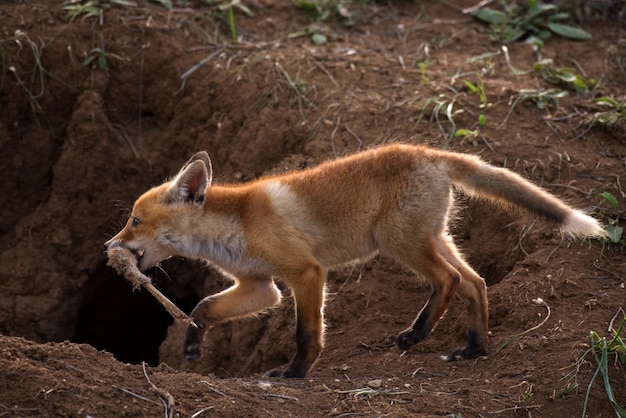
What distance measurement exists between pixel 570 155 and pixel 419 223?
229 centimetres

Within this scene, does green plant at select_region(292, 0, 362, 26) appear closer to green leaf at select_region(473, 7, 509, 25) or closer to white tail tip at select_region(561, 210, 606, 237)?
green leaf at select_region(473, 7, 509, 25)

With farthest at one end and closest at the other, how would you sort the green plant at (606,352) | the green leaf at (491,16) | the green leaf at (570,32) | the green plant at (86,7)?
the green leaf at (491,16) < the green leaf at (570,32) < the green plant at (86,7) < the green plant at (606,352)

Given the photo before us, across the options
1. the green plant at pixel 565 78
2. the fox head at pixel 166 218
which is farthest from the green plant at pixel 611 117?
the fox head at pixel 166 218

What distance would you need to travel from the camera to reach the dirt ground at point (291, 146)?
6.67m

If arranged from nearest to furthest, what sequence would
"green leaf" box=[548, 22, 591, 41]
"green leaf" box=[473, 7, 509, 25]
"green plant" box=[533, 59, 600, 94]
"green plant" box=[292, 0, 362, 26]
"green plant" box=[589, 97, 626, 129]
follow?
"green plant" box=[589, 97, 626, 129] → "green plant" box=[533, 59, 600, 94] → "green leaf" box=[548, 22, 591, 41] → "green plant" box=[292, 0, 362, 26] → "green leaf" box=[473, 7, 509, 25]

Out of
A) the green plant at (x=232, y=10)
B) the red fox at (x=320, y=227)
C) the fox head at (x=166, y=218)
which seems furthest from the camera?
the green plant at (x=232, y=10)

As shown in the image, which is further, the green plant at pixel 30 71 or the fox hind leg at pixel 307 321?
the green plant at pixel 30 71

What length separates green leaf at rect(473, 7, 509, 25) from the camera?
10.3m

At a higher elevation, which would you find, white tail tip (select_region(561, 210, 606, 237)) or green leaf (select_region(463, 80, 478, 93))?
green leaf (select_region(463, 80, 478, 93))

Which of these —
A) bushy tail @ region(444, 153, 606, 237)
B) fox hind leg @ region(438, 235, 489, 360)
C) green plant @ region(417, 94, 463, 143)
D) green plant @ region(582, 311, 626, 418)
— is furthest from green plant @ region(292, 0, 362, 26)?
green plant @ region(582, 311, 626, 418)

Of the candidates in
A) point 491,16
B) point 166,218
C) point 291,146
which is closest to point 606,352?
point 166,218

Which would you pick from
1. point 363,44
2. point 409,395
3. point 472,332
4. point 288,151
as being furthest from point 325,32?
point 409,395

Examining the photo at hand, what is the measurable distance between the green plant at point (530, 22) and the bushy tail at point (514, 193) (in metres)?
4.01

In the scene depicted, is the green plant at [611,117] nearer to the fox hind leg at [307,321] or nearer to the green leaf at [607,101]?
the green leaf at [607,101]
